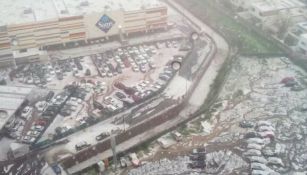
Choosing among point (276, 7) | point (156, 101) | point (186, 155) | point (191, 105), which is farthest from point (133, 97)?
point (276, 7)

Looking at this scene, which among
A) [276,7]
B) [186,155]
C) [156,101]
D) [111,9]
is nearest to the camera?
[186,155]

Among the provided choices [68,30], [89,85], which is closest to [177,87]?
[89,85]

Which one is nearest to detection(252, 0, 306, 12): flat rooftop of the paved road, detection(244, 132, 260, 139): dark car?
the paved road

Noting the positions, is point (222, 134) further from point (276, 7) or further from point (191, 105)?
point (276, 7)

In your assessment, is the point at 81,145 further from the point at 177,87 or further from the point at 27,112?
the point at 177,87

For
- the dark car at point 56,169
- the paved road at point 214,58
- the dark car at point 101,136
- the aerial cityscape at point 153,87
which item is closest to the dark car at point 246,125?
the aerial cityscape at point 153,87

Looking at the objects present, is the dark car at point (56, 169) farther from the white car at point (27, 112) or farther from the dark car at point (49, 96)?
the dark car at point (49, 96)

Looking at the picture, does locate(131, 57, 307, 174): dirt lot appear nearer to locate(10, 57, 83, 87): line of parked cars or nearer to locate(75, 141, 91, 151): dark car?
locate(75, 141, 91, 151): dark car
